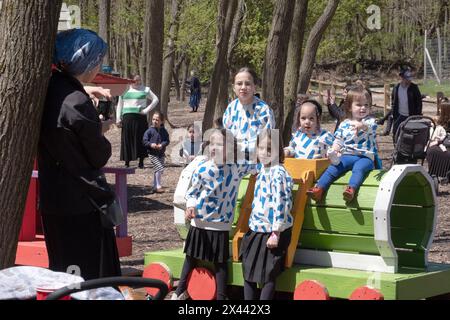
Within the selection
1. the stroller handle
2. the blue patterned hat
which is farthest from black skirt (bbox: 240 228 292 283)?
the stroller handle

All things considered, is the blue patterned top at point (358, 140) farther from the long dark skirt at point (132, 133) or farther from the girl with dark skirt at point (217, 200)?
the long dark skirt at point (132, 133)

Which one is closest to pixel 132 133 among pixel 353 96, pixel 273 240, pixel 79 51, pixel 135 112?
pixel 135 112

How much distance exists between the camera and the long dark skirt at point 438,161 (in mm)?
15023

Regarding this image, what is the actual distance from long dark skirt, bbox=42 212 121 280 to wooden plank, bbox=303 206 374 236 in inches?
88.3

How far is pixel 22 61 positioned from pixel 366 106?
10.2 ft

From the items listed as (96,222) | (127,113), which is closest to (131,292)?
(96,222)

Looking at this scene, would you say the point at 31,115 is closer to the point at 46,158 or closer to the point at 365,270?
the point at 46,158

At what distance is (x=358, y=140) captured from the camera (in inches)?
301

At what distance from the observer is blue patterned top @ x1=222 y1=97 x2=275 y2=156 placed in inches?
307

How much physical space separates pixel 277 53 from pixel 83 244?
25.5 ft

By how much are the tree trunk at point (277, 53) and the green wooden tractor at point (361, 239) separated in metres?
5.20

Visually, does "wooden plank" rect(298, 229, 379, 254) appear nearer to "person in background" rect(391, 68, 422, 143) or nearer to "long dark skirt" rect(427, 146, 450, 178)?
"long dark skirt" rect(427, 146, 450, 178)

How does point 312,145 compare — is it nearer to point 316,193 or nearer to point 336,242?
point 316,193

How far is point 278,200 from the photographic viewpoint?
719cm
